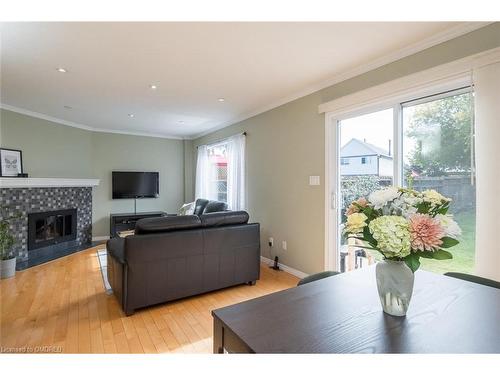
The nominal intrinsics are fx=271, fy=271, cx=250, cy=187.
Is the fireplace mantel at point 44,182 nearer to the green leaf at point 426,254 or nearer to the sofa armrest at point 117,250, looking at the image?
the sofa armrest at point 117,250

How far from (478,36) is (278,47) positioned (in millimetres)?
1424

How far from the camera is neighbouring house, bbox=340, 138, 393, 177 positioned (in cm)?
265

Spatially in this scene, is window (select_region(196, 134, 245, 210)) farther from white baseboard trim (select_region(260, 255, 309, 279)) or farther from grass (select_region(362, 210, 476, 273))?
grass (select_region(362, 210, 476, 273))

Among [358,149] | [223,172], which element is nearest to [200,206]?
[223,172]

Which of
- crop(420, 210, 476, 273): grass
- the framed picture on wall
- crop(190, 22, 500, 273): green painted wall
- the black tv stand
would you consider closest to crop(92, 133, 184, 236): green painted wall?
the black tv stand

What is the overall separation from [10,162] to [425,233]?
203 inches

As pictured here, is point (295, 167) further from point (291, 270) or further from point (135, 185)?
point (135, 185)

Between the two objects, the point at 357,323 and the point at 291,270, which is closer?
the point at 357,323

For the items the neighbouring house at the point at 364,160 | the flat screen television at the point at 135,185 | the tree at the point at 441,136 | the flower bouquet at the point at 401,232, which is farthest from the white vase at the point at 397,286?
the flat screen television at the point at 135,185

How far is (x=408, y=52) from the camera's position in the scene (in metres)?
2.30

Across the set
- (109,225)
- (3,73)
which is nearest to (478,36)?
(3,73)

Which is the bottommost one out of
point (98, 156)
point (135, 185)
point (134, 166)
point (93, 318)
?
point (93, 318)

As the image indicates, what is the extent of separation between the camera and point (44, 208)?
438cm
